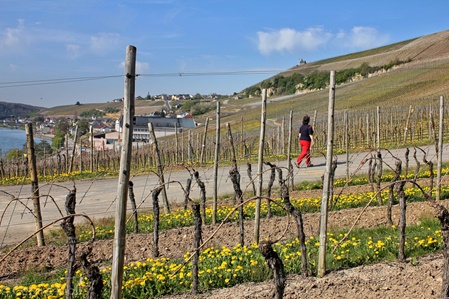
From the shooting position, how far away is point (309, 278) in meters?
6.73

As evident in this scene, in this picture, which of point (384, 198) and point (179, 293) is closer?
point (179, 293)

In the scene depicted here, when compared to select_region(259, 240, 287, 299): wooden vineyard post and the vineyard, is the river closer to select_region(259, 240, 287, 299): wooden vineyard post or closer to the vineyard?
the vineyard

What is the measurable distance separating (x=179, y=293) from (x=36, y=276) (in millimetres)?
2607

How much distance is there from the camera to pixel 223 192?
16672 millimetres

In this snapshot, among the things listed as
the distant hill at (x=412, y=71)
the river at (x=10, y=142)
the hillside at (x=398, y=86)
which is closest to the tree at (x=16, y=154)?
the river at (x=10, y=142)

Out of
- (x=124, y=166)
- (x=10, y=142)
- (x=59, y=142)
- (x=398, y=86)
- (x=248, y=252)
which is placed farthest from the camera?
(x=10, y=142)

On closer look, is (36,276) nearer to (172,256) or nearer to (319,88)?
(172,256)

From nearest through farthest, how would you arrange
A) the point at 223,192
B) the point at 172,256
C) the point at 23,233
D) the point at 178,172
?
the point at 172,256 < the point at 23,233 < the point at 223,192 < the point at 178,172

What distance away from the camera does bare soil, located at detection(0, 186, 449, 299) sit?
629 centimetres

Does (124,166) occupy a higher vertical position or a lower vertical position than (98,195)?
higher

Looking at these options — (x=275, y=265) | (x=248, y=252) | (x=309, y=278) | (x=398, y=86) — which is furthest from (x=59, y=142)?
(x=275, y=265)

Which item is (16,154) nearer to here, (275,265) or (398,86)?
(275,265)

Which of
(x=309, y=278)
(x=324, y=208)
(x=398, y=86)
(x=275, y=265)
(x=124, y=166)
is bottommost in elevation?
(x=309, y=278)

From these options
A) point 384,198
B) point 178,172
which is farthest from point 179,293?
point 178,172
